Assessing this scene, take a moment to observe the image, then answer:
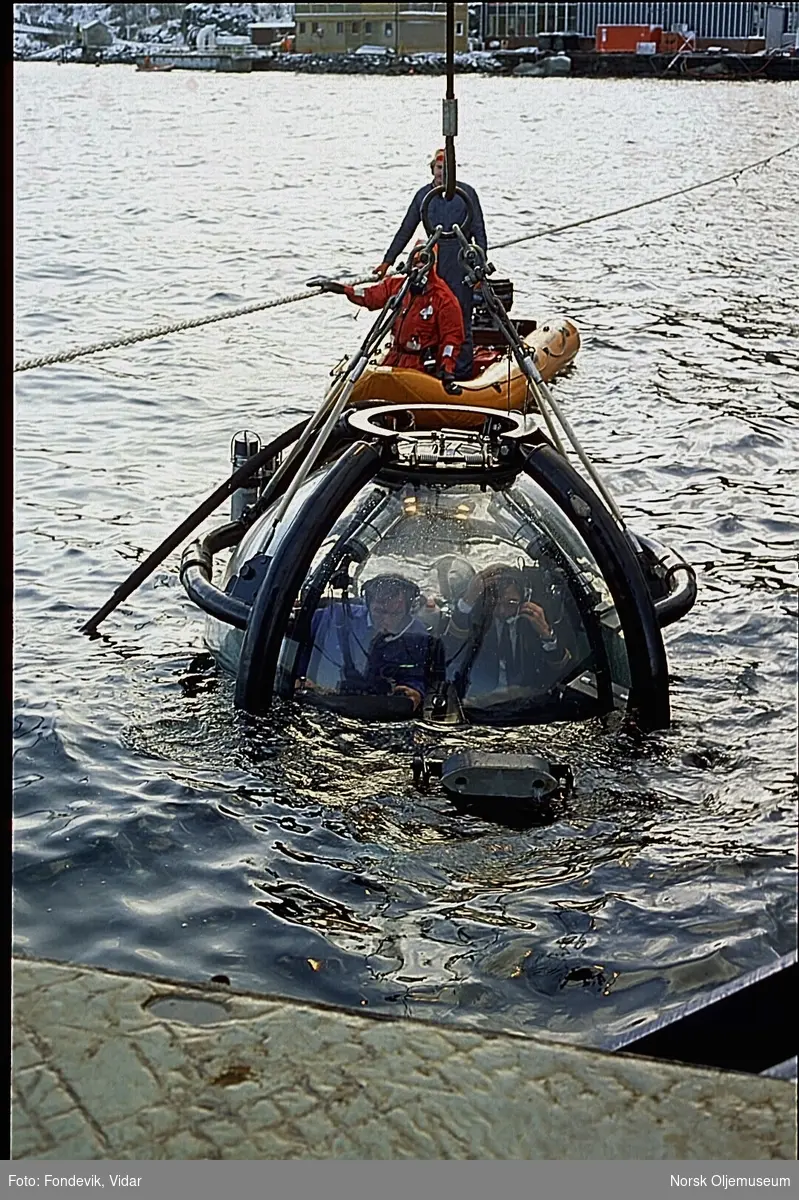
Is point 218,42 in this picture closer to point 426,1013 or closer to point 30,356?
point 30,356

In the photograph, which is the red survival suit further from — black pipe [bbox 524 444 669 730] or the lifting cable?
black pipe [bbox 524 444 669 730]

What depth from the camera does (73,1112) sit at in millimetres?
1886

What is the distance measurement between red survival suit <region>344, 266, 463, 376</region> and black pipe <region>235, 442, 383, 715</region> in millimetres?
4326

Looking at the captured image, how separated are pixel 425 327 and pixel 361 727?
530cm

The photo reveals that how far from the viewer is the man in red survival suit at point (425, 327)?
33.0ft

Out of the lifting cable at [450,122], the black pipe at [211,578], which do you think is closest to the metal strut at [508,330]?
the lifting cable at [450,122]

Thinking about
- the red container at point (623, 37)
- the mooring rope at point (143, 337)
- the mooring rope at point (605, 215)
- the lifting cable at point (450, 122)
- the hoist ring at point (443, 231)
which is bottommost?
the mooring rope at point (143, 337)

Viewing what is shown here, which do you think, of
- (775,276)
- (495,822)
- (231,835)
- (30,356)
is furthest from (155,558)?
(775,276)

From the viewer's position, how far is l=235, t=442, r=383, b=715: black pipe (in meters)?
5.68

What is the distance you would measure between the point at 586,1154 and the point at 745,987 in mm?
524

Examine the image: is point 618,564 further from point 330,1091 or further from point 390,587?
point 330,1091

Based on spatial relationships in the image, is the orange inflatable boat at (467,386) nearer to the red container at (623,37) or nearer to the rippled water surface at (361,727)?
the rippled water surface at (361,727)

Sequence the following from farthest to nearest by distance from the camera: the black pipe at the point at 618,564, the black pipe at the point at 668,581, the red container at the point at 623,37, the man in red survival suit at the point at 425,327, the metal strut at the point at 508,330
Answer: the red container at the point at 623,37 → the man in red survival suit at the point at 425,327 → the black pipe at the point at 668,581 → the metal strut at the point at 508,330 → the black pipe at the point at 618,564

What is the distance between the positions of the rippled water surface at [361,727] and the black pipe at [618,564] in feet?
0.99
